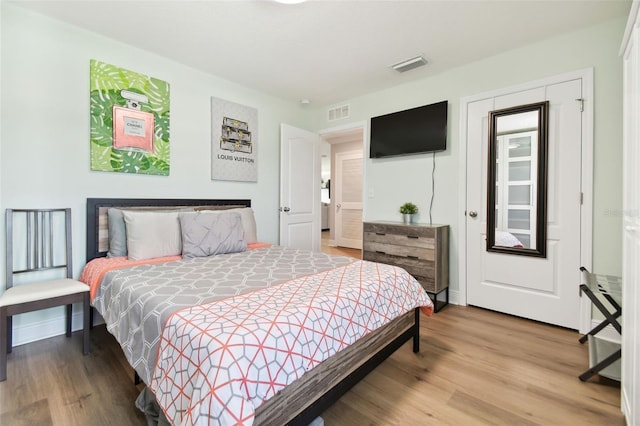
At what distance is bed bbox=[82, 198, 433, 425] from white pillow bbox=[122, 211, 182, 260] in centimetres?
2

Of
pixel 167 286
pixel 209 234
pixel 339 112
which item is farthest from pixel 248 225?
pixel 339 112

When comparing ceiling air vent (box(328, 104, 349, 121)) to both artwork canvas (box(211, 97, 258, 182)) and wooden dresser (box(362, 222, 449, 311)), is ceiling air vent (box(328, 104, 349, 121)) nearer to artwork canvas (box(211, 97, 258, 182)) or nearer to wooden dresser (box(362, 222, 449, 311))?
artwork canvas (box(211, 97, 258, 182))

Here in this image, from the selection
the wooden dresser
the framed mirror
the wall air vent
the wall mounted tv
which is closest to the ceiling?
the wall air vent

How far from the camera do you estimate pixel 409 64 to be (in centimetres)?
296

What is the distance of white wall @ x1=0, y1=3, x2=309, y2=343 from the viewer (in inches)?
84.0

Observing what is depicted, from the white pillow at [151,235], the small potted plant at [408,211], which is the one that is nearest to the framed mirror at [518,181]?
the small potted plant at [408,211]

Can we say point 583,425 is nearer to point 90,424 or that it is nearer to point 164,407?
point 164,407

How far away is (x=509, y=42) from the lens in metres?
2.59

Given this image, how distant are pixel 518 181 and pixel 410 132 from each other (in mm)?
1226

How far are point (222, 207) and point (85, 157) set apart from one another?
129 cm

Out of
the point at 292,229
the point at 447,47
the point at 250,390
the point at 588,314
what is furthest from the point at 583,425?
the point at 292,229

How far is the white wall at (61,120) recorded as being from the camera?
7.00 feet

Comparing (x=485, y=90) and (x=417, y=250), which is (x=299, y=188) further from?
(x=485, y=90)

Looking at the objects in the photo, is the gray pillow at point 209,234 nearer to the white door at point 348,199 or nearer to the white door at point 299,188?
the white door at point 299,188
